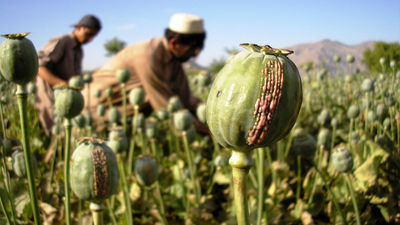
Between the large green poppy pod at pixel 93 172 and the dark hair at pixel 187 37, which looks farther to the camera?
the dark hair at pixel 187 37

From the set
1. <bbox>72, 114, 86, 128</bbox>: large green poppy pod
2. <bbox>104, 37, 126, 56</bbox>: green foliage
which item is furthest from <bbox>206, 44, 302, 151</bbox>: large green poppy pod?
<bbox>104, 37, 126, 56</bbox>: green foliage

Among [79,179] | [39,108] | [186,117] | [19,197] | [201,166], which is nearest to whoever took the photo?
[79,179]

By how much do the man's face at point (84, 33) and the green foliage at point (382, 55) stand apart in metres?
2.52

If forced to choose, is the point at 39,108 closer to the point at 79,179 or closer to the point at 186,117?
the point at 186,117

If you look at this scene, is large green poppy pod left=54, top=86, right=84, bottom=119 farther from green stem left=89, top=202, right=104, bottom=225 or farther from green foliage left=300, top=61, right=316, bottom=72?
green foliage left=300, top=61, right=316, bottom=72

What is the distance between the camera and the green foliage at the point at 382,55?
2202 millimetres

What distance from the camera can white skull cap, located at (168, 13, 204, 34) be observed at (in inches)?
116

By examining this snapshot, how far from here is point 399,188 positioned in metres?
1.66

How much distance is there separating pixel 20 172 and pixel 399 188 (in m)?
1.70

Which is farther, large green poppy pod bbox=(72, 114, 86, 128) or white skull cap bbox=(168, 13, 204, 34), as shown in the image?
white skull cap bbox=(168, 13, 204, 34)

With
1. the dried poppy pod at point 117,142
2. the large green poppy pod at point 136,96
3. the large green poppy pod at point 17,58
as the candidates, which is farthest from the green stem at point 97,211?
the large green poppy pod at point 136,96

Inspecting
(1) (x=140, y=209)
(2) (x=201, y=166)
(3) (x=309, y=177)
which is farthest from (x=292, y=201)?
(1) (x=140, y=209)

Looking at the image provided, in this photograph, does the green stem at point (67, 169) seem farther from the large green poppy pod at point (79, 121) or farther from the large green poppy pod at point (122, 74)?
the large green poppy pod at point (122, 74)

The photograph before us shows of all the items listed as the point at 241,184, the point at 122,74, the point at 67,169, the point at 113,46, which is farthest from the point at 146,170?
the point at 113,46
